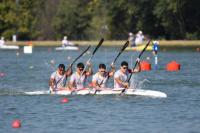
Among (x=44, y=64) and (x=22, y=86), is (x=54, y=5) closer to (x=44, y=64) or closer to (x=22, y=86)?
(x=44, y=64)

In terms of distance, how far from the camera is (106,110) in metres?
26.7

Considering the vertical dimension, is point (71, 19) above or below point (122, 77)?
above

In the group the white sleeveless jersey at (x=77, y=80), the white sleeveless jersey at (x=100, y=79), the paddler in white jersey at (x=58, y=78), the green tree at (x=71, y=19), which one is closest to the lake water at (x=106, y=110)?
the paddler in white jersey at (x=58, y=78)

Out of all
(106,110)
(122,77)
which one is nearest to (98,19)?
(122,77)

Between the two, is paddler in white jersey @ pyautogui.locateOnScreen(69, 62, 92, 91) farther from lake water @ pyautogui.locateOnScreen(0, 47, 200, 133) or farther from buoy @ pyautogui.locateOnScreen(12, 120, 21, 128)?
buoy @ pyautogui.locateOnScreen(12, 120, 21, 128)

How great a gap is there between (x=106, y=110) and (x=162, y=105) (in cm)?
218

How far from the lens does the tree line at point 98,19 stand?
89.8 m

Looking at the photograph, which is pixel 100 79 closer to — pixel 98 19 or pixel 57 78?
pixel 57 78

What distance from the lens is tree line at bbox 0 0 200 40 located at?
89750 mm

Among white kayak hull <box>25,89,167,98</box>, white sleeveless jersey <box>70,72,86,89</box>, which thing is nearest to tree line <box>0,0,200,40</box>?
white sleeveless jersey <box>70,72,86,89</box>

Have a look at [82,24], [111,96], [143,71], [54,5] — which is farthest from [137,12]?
[111,96]

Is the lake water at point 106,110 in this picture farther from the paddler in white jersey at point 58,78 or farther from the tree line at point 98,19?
the tree line at point 98,19

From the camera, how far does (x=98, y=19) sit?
340 feet

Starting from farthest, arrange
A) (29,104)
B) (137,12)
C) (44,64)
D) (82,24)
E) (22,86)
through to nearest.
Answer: (82,24) < (137,12) < (44,64) < (22,86) < (29,104)
